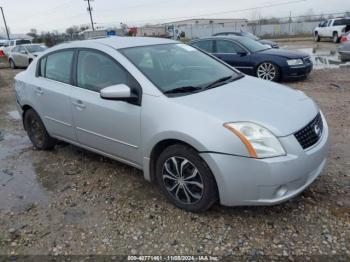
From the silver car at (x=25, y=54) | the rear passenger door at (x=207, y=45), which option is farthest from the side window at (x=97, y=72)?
the silver car at (x=25, y=54)

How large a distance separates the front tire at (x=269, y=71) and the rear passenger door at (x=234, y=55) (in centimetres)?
23

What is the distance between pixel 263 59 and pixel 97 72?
21.4 feet

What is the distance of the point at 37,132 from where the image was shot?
493 centimetres

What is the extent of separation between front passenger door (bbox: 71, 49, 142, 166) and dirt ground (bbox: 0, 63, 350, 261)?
47 cm

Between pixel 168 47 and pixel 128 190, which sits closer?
pixel 128 190

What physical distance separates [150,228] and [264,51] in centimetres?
780

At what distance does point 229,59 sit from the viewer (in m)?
9.58

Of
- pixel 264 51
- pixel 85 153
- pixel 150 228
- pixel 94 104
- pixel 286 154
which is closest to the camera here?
pixel 286 154

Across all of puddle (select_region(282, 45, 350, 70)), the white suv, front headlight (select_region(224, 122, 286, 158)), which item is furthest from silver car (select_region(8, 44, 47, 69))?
the white suv

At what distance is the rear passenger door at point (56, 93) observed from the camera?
13.2 ft

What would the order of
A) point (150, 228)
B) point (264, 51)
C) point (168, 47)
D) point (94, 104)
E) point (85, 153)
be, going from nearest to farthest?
1. point (150, 228)
2. point (94, 104)
3. point (168, 47)
4. point (85, 153)
5. point (264, 51)

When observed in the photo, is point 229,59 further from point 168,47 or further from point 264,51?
point 168,47

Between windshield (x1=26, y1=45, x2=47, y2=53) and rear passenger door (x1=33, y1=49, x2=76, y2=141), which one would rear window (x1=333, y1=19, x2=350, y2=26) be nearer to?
windshield (x1=26, y1=45, x2=47, y2=53)

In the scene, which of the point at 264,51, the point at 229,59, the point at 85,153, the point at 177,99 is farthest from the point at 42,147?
the point at 264,51
